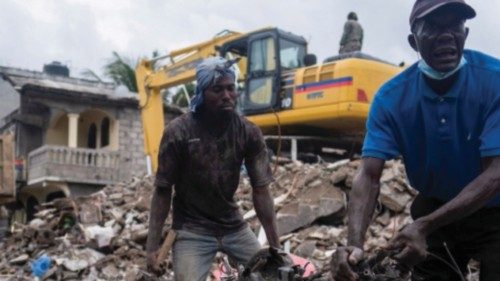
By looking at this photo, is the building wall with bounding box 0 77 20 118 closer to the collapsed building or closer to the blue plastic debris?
the collapsed building

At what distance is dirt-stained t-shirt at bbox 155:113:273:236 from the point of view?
Result: 14.3 ft

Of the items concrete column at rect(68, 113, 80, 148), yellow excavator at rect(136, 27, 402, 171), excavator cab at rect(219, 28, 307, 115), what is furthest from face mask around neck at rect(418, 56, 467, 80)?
concrete column at rect(68, 113, 80, 148)

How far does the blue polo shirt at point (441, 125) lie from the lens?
2.75 meters

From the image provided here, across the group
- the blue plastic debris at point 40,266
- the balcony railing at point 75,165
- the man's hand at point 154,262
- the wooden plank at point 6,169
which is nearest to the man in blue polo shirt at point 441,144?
the man's hand at point 154,262

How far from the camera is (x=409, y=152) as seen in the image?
3.01 meters

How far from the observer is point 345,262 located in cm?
257

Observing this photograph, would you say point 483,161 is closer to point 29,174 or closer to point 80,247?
point 80,247

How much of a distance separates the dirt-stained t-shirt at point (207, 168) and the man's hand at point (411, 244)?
1.97 metres

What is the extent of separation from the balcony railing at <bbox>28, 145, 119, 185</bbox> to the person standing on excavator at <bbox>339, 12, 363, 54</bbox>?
1196cm

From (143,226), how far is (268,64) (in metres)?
4.01

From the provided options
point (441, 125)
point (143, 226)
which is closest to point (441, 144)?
point (441, 125)

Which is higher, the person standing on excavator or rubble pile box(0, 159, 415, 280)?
the person standing on excavator

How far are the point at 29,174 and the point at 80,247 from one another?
47.2 feet

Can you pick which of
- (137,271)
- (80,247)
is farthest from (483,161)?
(80,247)
